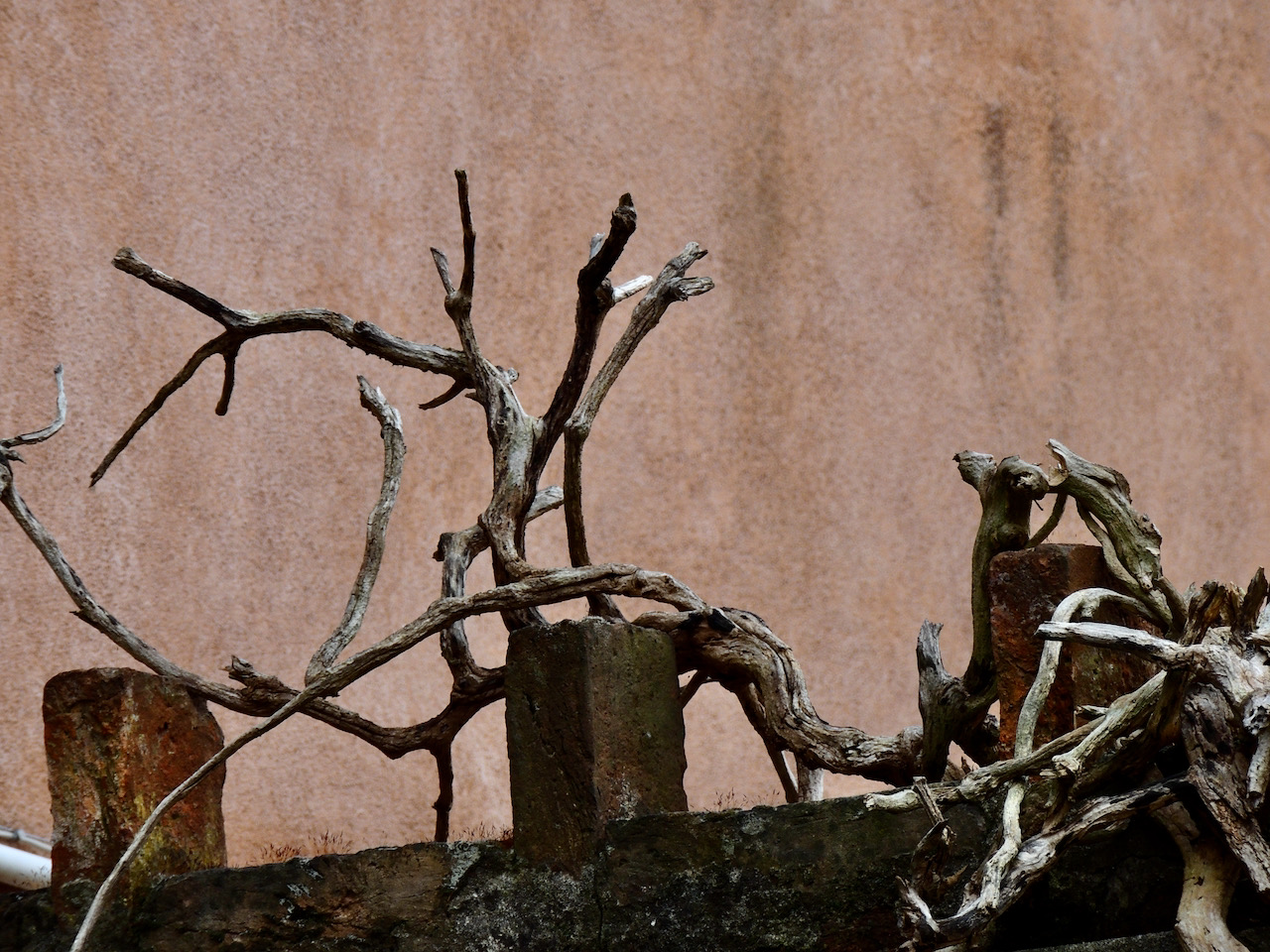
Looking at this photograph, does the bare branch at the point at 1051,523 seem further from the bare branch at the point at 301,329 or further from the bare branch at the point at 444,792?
the bare branch at the point at 444,792

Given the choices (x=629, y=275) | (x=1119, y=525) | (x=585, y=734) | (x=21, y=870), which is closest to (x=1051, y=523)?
(x=1119, y=525)

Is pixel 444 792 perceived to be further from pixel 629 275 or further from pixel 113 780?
pixel 629 275

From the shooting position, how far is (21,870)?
5.05 metres

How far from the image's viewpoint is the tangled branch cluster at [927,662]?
5.98ft

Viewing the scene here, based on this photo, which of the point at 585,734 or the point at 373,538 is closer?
the point at 585,734

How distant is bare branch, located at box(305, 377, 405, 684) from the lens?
316 cm

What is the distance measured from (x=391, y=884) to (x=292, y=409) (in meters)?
4.44

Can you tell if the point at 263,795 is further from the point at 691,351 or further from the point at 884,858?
the point at 884,858

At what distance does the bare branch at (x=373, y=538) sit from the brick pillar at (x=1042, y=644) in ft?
4.05

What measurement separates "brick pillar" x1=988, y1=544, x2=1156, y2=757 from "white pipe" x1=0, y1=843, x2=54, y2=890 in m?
3.54

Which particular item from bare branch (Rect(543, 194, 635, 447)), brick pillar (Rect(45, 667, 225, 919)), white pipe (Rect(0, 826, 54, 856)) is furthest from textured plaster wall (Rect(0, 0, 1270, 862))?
bare branch (Rect(543, 194, 635, 447))

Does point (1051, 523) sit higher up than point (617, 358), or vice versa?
point (617, 358)

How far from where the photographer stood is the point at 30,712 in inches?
229

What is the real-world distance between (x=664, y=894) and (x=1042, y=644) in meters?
0.64
